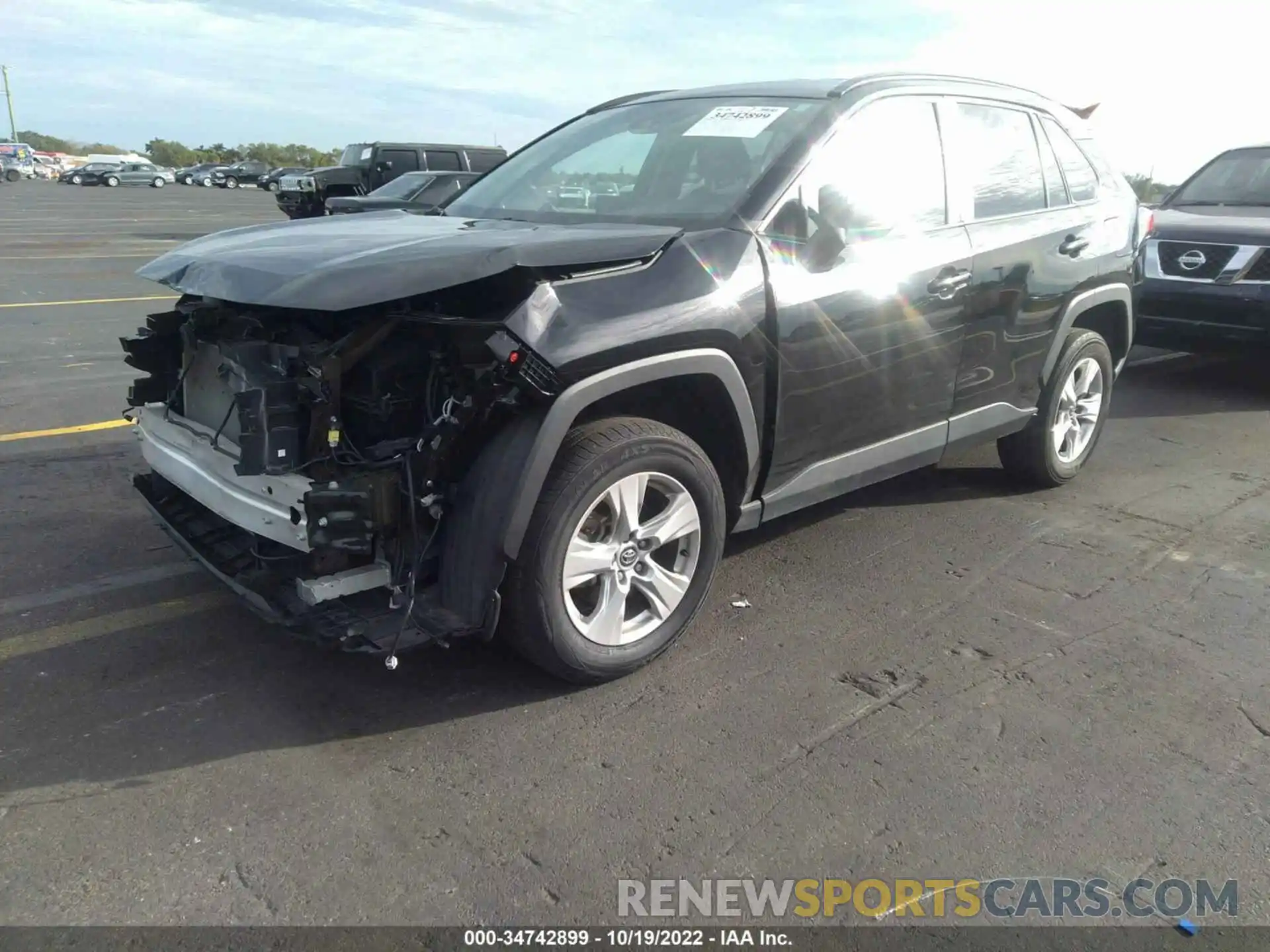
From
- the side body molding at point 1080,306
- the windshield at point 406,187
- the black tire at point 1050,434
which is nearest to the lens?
the side body molding at point 1080,306

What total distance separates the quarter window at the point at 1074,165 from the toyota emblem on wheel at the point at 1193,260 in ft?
10.8

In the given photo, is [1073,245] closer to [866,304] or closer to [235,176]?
[866,304]

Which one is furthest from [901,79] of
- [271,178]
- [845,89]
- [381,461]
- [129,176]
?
[129,176]

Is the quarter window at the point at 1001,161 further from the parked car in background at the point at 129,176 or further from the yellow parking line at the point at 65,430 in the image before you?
the parked car in background at the point at 129,176

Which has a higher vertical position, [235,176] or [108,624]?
[235,176]

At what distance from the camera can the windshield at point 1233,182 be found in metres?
9.05

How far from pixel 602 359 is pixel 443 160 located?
2078cm

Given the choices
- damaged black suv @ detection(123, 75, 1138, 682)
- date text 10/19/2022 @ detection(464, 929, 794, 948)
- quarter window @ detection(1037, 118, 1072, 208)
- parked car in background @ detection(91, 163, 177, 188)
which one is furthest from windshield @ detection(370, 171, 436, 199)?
parked car in background @ detection(91, 163, 177, 188)

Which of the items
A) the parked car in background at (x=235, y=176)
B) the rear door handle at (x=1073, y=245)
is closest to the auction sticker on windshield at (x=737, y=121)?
the rear door handle at (x=1073, y=245)

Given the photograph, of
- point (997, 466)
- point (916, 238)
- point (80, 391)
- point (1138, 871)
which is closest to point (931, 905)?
point (1138, 871)

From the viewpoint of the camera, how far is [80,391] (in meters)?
6.97

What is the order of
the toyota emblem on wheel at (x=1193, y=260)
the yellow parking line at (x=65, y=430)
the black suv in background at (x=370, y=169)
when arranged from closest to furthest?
the yellow parking line at (x=65, y=430) → the toyota emblem on wheel at (x=1193, y=260) → the black suv in background at (x=370, y=169)

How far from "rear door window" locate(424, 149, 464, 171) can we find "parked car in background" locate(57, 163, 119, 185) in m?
39.9

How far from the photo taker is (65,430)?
19.8 ft
